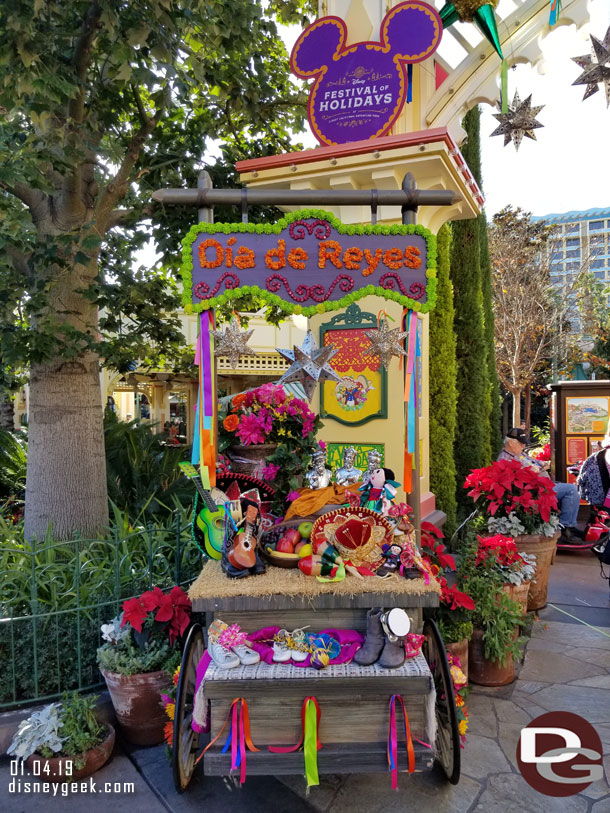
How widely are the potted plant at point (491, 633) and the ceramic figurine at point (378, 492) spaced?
111 centimetres

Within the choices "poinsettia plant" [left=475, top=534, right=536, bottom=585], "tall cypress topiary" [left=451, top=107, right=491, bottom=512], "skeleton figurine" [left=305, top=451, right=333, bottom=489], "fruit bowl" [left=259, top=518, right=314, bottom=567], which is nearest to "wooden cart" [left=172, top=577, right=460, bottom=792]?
"fruit bowl" [left=259, top=518, right=314, bottom=567]

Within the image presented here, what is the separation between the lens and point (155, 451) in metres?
7.62

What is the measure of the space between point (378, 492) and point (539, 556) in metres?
2.50

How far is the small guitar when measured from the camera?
325cm

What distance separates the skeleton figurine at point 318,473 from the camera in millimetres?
3570

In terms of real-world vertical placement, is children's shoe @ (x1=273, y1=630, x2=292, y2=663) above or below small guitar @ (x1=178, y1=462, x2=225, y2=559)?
below

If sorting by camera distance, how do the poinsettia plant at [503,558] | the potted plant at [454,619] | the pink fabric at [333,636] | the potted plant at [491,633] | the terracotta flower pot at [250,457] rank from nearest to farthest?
the pink fabric at [333,636] < the potted plant at [454,619] < the terracotta flower pot at [250,457] < the potted plant at [491,633] < the poinsettia plant at [503,558]

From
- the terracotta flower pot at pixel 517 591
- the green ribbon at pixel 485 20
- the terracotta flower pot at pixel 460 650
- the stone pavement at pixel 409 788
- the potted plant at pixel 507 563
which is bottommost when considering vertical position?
the stone pavement at pixel 409 788

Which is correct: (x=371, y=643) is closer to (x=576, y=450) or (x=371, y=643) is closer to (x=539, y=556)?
(x=539, y=556)

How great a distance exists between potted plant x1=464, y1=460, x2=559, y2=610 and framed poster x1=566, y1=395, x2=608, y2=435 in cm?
418

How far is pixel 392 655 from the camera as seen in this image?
8.70 ft

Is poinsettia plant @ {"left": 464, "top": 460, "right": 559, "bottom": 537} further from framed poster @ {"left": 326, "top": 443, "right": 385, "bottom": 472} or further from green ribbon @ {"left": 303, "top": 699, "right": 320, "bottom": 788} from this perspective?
green ribbon @ {"left": 303, "top": 699, "right": 320, "bottom": 788}

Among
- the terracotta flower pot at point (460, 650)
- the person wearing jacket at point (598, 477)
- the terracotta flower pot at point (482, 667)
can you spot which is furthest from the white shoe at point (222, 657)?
the person wearing jacket at point (598, 477)
